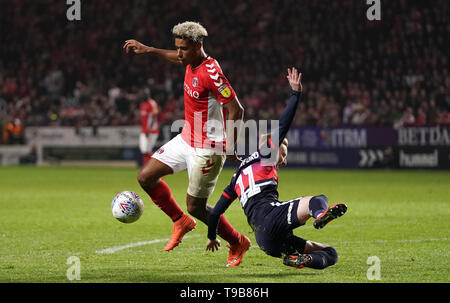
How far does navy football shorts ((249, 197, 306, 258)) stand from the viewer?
6418 millimetres

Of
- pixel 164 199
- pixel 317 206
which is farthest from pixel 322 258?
pixel 164 199

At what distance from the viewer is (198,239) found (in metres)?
9.48

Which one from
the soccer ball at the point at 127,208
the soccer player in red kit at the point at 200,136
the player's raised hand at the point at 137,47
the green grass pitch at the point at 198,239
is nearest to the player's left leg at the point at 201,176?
the soccer player in red kit at the point at 200,136

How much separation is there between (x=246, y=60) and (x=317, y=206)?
24.9 m

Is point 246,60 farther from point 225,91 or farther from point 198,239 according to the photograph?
point 225,91

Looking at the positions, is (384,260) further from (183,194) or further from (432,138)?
(432,138)

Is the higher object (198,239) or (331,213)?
(331,213)

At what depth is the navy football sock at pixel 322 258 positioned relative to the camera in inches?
257

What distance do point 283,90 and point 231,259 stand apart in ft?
67.9

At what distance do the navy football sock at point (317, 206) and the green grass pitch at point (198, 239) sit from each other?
0.62 metres

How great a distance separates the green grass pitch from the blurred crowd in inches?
328

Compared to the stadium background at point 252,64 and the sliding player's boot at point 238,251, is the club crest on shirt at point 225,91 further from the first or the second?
the stadium background at point 252,64

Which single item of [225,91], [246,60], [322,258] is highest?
[246,60]
